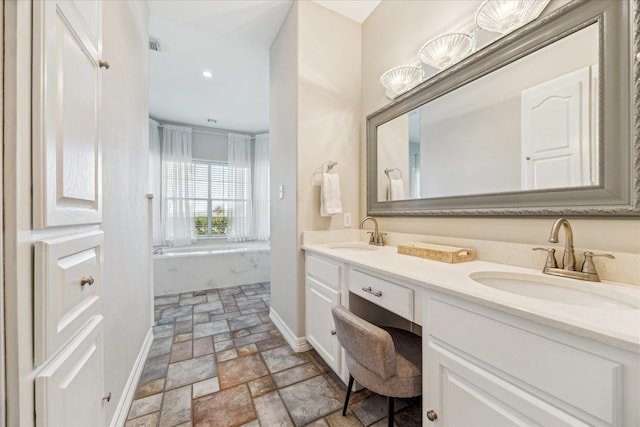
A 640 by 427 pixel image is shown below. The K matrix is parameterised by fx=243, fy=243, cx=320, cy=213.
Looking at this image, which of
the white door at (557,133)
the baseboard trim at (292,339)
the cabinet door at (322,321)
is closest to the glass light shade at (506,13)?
the white door at (557,133)

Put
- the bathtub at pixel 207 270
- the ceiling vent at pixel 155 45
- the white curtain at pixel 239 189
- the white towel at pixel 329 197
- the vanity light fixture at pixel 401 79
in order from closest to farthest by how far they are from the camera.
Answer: the vanity light fixture at pixel 401 79
the white towel at pixel 329 197
the ceiling vent at pixel 155 45
the bathtub at pixel 207 270
the white curtain at pixel 239 189

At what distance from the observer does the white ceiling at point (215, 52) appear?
2.03 metres

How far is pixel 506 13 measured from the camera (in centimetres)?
117

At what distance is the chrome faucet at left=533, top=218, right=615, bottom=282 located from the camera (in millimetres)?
870

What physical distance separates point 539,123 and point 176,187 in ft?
16.2

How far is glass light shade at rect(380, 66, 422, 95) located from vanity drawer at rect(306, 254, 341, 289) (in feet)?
4.42

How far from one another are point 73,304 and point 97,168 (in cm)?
47

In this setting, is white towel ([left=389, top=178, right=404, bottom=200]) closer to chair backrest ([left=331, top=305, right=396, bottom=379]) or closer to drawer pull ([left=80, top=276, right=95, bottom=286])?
chair backrest ([left=331, top=305, right=396, bottom=379])

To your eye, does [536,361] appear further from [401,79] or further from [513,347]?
[401,79]

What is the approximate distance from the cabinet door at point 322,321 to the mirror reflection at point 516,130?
92 centimetres

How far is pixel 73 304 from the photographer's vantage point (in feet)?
2.30

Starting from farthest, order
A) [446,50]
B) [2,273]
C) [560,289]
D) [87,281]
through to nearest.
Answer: [446,50]
[560,289]
[87,281]
[2,273]

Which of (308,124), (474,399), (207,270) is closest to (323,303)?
(474,399)

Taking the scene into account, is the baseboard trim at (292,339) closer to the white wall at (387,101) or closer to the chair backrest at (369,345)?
the chair backrest at (369,345)
